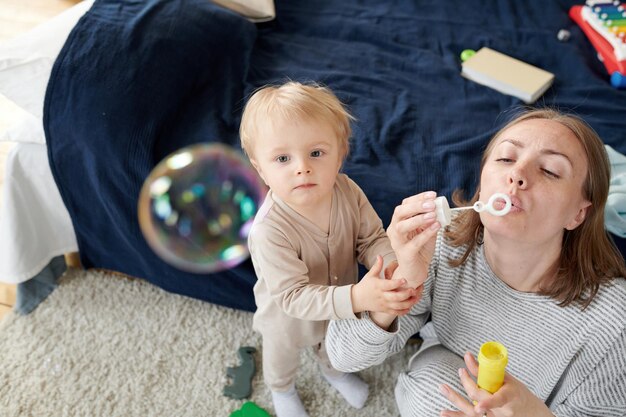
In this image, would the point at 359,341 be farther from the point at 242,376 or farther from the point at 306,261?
the point at 242,376

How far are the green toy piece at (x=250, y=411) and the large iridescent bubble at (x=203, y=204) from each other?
35 centimetres

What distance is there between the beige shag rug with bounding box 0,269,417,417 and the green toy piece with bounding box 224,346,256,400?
2 cm

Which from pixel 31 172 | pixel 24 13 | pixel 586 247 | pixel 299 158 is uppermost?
pixel 299 158

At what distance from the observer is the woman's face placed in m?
0.96

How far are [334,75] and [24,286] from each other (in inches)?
42.1

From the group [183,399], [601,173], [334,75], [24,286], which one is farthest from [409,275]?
[24,286]

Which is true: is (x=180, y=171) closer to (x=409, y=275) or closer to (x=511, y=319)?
(x=409, y=275)

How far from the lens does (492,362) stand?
820 millimetres

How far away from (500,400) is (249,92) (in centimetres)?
109

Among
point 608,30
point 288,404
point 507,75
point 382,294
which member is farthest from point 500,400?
point 608,30

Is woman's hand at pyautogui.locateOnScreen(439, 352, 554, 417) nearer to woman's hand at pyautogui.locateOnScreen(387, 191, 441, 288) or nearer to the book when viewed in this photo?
woman's hand at pyautogui.locateOnScreen(387, 191, 441, 288)

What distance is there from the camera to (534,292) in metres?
1.12

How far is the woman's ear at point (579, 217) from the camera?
1.02m

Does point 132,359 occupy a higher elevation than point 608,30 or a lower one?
lower
